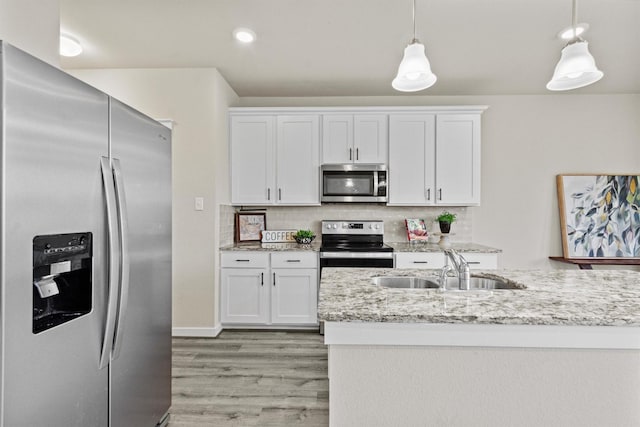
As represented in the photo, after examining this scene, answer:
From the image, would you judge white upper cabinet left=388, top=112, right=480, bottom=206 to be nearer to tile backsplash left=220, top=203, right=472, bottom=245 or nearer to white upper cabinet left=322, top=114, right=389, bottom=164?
white upper cabinet left=322, top=114, right=389, bottom=164

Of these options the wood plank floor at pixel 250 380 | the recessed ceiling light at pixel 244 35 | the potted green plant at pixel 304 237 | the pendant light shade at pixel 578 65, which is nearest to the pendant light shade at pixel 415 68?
the pendant light shade at pixel 578 65

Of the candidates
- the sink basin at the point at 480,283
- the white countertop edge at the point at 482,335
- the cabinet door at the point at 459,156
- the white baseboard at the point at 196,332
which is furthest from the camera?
the cabinet door at the point at 459,156

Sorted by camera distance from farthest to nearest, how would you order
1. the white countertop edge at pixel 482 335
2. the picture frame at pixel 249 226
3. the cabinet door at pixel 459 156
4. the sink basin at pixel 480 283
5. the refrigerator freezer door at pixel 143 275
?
the picture frame at pixel 249 226
the cabinet door at pixel 459 156
the sink basin at pixel 480 283
the refrigerator freezer door at pixel 143 275
the white countertop edge at pixel 482 335

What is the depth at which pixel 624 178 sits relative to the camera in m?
4.05

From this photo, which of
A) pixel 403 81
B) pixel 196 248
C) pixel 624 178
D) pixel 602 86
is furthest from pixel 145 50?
pixel 624 178

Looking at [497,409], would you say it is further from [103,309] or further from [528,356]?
[103,309]

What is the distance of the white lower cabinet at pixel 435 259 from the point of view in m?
3.52

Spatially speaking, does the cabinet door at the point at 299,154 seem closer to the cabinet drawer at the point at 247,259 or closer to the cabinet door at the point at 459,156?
the cabinet drawer at the point at 247,259

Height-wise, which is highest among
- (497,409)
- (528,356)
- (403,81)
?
(403,81)

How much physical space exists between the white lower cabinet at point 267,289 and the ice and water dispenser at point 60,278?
233cm

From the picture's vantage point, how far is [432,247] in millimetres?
3754

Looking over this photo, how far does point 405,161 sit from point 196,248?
2.33 metres

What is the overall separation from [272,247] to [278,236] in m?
0.39

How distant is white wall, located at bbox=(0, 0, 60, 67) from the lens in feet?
5.13
